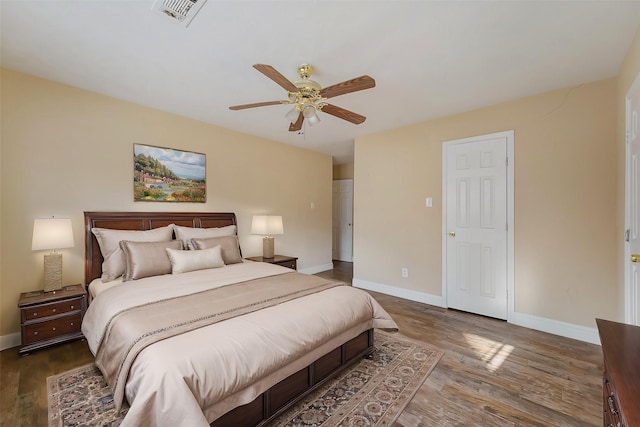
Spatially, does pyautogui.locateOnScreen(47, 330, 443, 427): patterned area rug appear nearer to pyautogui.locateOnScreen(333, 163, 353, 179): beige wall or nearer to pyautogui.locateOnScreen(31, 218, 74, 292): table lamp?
pyautogui.locateOnScreen(31, 218, 74, 292): table lamp

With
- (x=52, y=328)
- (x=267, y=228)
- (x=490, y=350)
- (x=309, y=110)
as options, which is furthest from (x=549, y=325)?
(x=52, y=328)

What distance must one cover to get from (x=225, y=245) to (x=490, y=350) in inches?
117

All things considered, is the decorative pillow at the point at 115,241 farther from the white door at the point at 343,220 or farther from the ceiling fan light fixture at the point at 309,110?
the white door at the point at 343,220

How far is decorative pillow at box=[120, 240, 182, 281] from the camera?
259cm

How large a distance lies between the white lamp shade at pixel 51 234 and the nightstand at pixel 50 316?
44cm

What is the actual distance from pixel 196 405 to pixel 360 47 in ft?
7.94

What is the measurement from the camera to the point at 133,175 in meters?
3.22

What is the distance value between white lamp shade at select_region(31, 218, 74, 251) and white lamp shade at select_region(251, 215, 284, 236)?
2.13 m

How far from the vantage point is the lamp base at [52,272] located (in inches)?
101

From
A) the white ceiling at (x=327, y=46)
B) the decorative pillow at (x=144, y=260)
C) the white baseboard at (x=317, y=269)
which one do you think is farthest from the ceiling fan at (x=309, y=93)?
the white baseboard at (x=317, y=269)

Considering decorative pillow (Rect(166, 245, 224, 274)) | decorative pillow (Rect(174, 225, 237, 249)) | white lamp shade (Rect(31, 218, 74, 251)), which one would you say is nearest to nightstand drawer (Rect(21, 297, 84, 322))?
white lamp shade (Rect(31, 218, 74, 251))

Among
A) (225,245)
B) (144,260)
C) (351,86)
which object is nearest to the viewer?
(351,86)

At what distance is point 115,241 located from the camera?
9.25ft

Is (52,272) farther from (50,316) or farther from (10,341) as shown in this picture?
(10,341)
